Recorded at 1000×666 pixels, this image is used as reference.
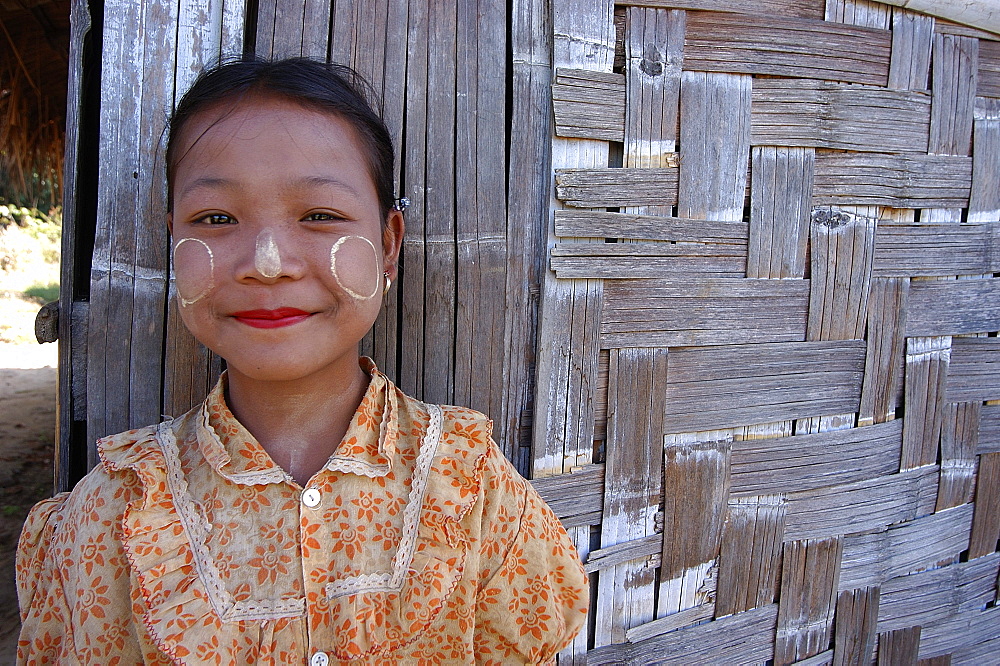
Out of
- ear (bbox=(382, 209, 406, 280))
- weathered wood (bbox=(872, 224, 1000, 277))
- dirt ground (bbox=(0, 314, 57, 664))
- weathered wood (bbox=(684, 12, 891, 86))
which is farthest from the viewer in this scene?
dirt ground (bbox=(0, 314, 57, 664))

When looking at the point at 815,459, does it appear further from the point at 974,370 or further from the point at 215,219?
the point at 215,219

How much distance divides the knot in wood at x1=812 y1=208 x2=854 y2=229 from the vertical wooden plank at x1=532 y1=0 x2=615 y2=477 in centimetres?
69

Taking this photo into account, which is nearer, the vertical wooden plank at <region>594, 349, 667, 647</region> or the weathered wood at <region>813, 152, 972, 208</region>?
the vertical wooden plank at <region>594, 349, 667, 647</region>

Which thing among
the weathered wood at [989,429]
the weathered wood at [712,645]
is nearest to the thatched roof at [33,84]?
the weathered wood at [712,645]

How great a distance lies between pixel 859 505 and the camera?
1953mm

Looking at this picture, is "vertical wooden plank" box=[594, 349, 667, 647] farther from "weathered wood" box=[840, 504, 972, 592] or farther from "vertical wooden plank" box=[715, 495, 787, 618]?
"weathered wood" box=[840, 504, 972, 592]

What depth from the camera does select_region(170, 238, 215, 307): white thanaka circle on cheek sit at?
1099 millimetres

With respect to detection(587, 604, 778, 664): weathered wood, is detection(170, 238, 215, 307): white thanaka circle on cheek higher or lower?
higher

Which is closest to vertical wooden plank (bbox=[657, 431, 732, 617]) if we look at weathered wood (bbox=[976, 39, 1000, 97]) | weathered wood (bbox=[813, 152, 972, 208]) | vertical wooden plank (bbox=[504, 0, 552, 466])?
vertical wooden plank (bbox=[504, 0, 552, 466])

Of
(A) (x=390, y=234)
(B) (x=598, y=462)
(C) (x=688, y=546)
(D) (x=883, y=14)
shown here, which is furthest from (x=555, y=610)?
(D) (x=883, y=14)

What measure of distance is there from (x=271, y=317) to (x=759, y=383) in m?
1.39

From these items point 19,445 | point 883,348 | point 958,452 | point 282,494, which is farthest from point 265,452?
point 19,445

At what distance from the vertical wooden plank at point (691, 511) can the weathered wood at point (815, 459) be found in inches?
2.7

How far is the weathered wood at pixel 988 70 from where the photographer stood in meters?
1.95
